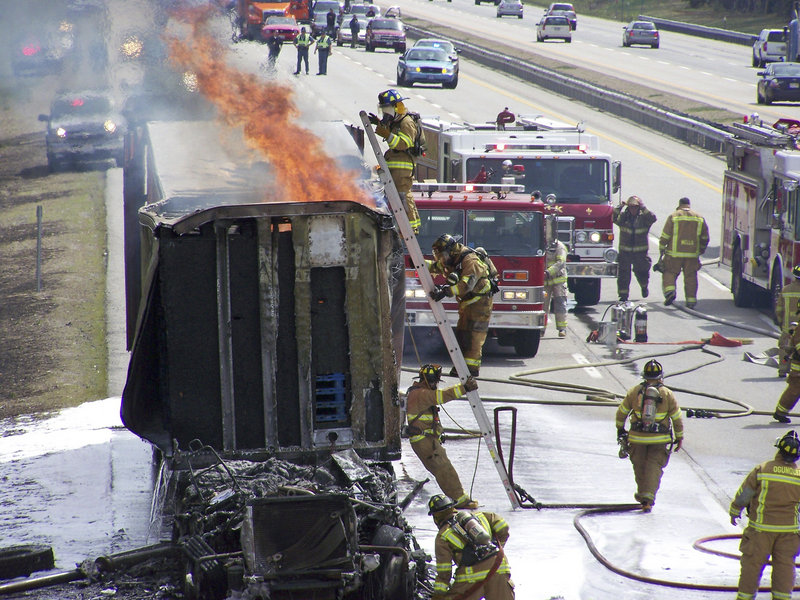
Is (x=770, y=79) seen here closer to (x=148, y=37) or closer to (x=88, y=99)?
(x=88, y=99)

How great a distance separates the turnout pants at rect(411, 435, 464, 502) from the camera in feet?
38.0

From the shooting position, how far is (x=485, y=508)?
39.4 feet

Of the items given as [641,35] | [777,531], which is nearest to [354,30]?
[641,35]

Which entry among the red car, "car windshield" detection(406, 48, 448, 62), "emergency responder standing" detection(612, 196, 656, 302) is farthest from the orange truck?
"emergency responder standing" detection(612, 196, 656, 302)

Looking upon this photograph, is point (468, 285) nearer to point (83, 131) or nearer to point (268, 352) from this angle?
point (268, 352)

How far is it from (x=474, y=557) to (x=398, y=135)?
645 cm

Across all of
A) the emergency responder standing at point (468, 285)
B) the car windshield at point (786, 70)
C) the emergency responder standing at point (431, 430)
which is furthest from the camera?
the car windshield at point (786, 70)

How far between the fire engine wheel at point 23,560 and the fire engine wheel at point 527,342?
914 centimetres

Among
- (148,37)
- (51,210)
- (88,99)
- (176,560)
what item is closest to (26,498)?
(176,560)

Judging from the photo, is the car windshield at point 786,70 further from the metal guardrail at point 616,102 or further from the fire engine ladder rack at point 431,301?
the fire engine ladder rack at point 431,301

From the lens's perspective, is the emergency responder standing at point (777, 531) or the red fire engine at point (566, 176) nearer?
the emergency responder standing at point (777, 531)

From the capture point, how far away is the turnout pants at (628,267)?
2180cm

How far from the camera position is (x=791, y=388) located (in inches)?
587

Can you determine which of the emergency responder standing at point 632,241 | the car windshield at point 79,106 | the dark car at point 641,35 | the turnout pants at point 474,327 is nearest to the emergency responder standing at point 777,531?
the turnout pants at point 474,327
